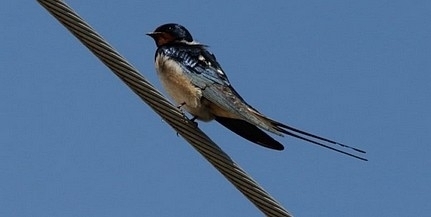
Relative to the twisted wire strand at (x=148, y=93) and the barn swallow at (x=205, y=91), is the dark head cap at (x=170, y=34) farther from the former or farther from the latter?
the twisted wire strand at (x=148, y=93)

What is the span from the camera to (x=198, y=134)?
414cm

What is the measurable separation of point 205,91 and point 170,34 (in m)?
0.80

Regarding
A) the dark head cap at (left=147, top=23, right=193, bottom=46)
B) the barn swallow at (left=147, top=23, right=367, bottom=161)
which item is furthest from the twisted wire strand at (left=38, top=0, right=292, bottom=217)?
Result: the dark head cap at (left=147, top=23, right=193, bottom=46)

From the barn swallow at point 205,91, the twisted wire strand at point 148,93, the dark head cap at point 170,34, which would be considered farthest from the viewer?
the dark head cap at point 170,34

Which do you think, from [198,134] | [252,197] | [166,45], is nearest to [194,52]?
[166,45]

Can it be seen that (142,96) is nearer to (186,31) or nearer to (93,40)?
(93,40)

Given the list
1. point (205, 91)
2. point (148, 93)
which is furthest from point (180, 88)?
point (148, 93)

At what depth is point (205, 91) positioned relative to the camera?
5.12m

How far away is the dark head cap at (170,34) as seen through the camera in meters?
5.83

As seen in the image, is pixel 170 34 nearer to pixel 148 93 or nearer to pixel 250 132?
pixel 250 132

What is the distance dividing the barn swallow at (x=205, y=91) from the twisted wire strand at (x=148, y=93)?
1.62 ft

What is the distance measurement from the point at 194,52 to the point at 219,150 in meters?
1.55

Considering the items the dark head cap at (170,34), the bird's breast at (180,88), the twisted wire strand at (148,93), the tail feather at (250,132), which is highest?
the dark head cap at (170,34)

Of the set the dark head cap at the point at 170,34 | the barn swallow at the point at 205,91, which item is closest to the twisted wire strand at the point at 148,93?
the barn swallow at the point at 205,91
